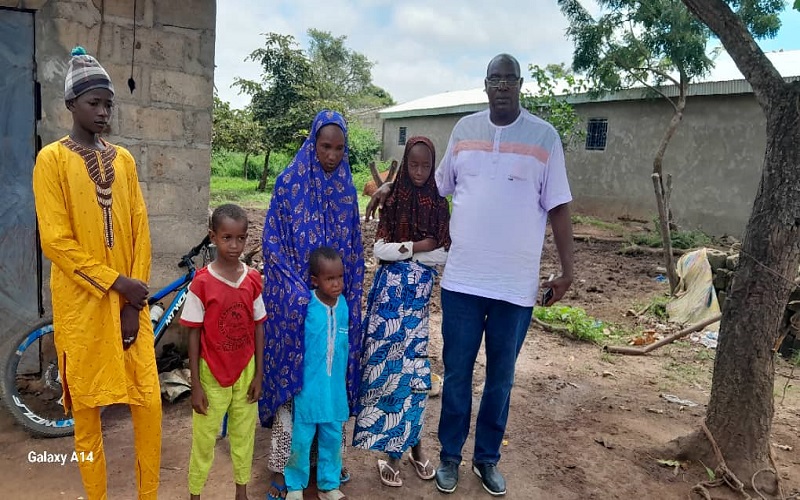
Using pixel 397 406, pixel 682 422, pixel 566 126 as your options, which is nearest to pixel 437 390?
pixel 397 406

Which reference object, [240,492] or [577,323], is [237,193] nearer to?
[577,323]

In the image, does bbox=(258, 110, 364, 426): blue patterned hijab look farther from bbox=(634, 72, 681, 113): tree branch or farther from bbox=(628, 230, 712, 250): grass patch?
bbox=(634, 72, 681, 113): tree branch

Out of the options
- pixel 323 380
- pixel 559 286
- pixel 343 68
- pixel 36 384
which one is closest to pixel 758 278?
pixel 559 286

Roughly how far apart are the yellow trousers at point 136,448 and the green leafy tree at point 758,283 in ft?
9.34

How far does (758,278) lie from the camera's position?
303 centimetres

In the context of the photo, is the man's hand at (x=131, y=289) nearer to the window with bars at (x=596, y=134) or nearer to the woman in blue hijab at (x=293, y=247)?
the woman in blue hijab at (x=293, y=247)

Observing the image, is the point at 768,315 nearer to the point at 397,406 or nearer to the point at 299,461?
the point at 397,406

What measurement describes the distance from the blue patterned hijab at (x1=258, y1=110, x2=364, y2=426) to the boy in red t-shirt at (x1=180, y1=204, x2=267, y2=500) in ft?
0.37

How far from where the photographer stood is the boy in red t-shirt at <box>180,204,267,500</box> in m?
2.44

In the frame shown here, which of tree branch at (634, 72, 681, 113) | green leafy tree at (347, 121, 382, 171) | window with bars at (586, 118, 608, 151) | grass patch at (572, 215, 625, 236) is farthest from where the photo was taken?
green leafy tree at (347, 121, 382, 171)

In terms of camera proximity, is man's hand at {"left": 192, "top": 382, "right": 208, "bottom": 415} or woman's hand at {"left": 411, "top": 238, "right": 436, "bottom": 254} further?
woman's hand at {"left": 411, "top": 238, "right": 436, "bottom": 254}

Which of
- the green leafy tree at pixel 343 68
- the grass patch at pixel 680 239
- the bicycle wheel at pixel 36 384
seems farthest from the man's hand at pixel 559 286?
the green leafy tree at pixel 343 68

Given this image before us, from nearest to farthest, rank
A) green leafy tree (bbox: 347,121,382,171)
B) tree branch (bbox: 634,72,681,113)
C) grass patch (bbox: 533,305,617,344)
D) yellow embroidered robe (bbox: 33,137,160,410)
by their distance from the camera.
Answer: yellow embroidered robe (bbox: 33,137,160,410)
grass patch (bbox: 533,305,617,344)
tree branch (bbox: 634,72,681,113)
green leafy tree (bbox: 347,121,382,171)

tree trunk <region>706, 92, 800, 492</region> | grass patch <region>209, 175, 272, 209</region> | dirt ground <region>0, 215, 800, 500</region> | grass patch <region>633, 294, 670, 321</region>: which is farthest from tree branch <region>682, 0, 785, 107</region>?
grass patch <region>209, 175, 272, 209</region>
